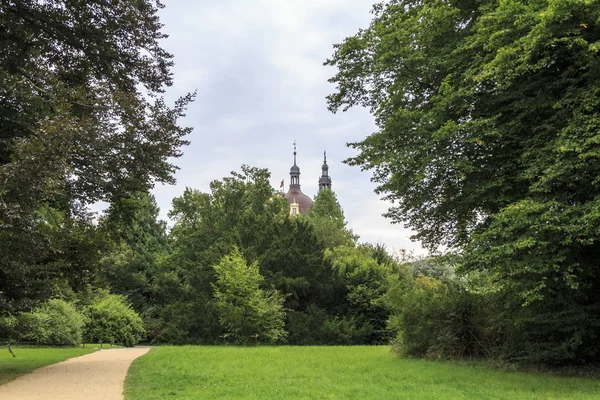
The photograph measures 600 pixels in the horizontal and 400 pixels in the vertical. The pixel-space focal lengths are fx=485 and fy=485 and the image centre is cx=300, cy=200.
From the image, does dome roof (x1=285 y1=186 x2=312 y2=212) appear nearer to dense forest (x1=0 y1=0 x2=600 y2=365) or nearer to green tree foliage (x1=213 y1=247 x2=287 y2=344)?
green tree foliage (x1=213 y1=247 x2=287 y2=344)

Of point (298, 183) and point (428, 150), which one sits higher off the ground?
point (298, 183)

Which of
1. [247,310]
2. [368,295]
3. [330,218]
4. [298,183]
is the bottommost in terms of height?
[247,310]

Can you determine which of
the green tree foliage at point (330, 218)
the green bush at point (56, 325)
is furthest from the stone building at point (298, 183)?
the green bush at point (56, 325)

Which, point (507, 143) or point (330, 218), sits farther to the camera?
point (330, 218)

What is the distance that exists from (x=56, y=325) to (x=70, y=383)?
15.5 meters

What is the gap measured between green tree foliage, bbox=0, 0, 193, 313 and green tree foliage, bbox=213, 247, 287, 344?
1178 cm

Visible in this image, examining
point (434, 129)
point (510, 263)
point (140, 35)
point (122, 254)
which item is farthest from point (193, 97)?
point (122, 254)

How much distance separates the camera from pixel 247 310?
24.7 meters

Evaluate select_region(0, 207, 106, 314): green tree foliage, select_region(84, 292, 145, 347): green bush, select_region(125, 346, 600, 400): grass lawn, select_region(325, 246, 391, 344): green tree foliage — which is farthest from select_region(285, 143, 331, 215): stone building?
select_region(125, 346, 600, 400): grass lawn

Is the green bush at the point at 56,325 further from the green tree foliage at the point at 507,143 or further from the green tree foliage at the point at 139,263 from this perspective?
the green tree foliage at the point at 507,143

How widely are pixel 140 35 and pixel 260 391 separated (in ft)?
31.5

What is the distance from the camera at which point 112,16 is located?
40.5ft

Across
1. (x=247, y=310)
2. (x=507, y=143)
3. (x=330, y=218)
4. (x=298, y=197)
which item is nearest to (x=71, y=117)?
(x=507, y=143)

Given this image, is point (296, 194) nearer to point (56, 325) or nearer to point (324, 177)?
point (324, 177)
